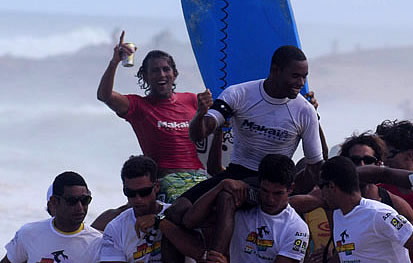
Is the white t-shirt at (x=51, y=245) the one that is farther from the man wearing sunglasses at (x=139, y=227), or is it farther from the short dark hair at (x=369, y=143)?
the short dark hair at (x=369, y=143)

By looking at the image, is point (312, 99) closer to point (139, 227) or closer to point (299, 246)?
point (299, 246)

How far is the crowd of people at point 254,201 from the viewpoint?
7234 millimetres

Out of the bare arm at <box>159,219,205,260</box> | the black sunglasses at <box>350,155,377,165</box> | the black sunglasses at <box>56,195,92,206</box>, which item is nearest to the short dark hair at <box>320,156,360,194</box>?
the black sunglasses at <box>350,155,377,165</box>

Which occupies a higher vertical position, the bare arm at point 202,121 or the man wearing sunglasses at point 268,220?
the bare arm at point 202,121

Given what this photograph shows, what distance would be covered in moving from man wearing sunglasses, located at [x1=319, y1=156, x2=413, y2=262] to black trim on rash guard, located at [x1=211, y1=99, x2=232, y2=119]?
0.99 meters

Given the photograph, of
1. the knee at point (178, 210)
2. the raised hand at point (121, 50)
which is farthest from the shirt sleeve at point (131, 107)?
the knee at point (178, 210)

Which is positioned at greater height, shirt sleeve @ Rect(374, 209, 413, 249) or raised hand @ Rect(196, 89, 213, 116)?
raised hand @ Rect(196, 89, 213, 116)

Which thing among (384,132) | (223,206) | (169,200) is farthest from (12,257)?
(384,132)

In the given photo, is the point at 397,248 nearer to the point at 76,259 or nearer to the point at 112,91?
the point at 76,259

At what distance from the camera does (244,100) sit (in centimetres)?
775

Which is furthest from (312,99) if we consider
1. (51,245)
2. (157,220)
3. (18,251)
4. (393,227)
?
(18,251)

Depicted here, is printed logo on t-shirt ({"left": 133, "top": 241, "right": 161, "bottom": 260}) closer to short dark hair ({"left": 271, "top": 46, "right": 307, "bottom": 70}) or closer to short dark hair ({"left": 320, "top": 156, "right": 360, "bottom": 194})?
short dark hair ({"left": 320, "top": 156, "right": 360, "bottom": 194})

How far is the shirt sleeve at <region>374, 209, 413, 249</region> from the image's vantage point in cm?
702

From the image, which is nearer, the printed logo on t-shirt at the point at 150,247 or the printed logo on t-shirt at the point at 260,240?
the printed logo on t-shirt at the point at 260,240
